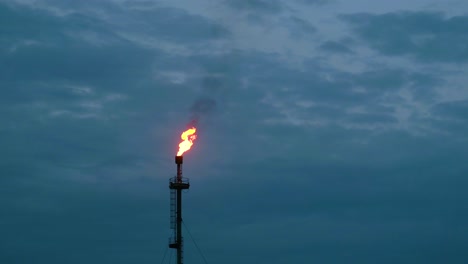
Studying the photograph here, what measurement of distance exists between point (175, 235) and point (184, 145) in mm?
8525

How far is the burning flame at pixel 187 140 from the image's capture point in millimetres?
58094

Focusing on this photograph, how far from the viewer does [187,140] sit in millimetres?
58500

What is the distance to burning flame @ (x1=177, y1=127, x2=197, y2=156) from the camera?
58094 mm

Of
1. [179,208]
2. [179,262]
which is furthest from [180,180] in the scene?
[179,262]

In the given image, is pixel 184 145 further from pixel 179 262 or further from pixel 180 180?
→ pixel 179 262

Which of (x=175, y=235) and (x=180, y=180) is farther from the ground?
(x=180, y=180)

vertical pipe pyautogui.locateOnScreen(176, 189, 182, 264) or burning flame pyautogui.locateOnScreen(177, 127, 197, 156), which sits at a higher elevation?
burning flame pyautogui.locateOnScreen(177, 127, 197, 156)

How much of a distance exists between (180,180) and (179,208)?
2.63m

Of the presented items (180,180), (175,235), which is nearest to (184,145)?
(180,180)

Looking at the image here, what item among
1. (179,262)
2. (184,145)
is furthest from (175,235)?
(184,145)

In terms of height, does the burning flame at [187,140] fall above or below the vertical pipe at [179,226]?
above

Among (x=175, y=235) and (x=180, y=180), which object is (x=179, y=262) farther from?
(x=180, y=180)

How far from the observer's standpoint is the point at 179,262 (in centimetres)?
5738

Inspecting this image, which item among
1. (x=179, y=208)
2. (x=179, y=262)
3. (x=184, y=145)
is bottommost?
(x=179, y=262)
